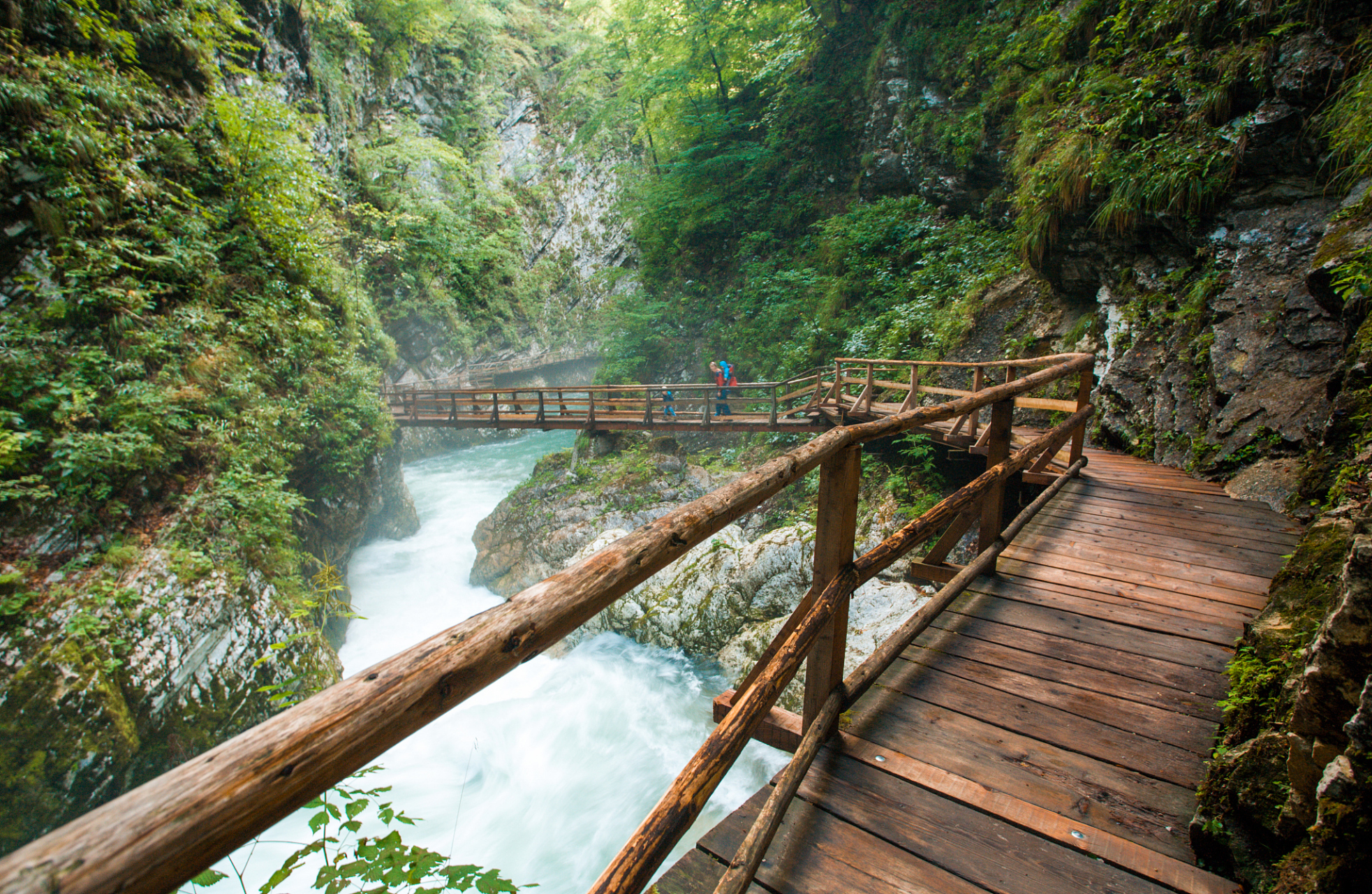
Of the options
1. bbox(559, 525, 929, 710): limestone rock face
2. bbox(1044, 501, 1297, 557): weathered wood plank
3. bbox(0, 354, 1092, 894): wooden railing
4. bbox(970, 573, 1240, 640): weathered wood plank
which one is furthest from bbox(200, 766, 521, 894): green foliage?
bbox(559, 525, 929, 710): limestone rock face

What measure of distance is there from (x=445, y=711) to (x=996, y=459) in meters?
3.25

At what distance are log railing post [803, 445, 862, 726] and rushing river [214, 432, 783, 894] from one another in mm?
4163

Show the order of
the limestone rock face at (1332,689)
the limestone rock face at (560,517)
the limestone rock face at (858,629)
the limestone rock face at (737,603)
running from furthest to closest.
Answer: the limestone rock face at (560,517) < the limestone rock face at (737,603) < the limestone rock face at (858,629) < the limestone rock face at (1332,689)

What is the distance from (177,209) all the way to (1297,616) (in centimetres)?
980

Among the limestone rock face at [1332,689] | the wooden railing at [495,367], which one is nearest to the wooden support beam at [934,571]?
the limestone rock face at [1332,689]

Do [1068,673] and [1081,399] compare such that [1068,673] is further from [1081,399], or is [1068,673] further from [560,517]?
[560,517]

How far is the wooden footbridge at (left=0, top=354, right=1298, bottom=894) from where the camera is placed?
0.61 metres

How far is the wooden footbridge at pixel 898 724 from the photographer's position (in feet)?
1.99

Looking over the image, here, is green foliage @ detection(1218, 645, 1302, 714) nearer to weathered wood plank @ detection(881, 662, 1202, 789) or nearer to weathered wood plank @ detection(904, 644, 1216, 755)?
weathered wood plank @ detection(904, 644, 1216, 755)

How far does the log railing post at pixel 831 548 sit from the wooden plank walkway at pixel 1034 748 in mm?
190

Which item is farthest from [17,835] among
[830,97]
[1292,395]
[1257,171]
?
[830,97]

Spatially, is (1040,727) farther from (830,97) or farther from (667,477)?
(830,97)

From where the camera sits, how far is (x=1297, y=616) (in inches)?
68.1

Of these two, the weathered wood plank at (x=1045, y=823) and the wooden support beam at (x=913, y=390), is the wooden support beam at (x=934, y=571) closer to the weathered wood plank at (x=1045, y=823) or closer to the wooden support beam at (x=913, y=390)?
the weathered wood plank at (x=1045, y=823)
